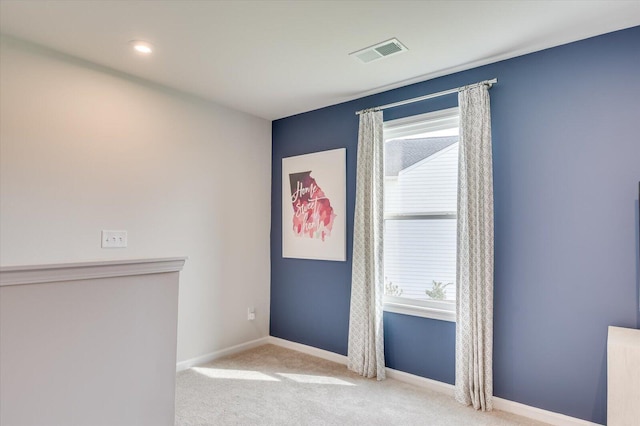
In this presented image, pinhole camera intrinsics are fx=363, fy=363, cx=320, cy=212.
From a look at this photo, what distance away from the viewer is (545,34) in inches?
92.3

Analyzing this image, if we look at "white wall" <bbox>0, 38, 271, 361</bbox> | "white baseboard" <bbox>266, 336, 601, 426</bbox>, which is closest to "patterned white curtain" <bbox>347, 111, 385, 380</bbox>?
"white baseboard" <bbox>266, 336, 601, 426</bbox>

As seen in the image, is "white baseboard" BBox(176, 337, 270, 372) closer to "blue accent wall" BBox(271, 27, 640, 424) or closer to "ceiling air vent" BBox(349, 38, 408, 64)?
"blue accent wall" BBox(271, 27, 640, 424)

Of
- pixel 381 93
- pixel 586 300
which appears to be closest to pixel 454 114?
pixel 381 93

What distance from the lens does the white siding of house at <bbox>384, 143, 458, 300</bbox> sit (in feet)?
9.86

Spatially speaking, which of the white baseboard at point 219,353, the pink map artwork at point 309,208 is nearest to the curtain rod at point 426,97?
the pink map artwork at point 309,208

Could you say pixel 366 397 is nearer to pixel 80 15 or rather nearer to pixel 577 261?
pixel 577 261

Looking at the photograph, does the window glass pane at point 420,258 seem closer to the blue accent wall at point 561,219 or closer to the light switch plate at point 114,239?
the blue accent wall at point 561,219

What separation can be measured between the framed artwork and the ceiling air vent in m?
1.10

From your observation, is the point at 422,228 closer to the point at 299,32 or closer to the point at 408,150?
the point at 408,150

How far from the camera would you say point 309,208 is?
3.89 m

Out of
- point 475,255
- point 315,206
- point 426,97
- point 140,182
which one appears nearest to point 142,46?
point 140,182

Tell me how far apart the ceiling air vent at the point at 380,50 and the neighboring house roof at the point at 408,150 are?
33.7 inches

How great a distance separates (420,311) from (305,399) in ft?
3.82

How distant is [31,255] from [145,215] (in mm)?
842
